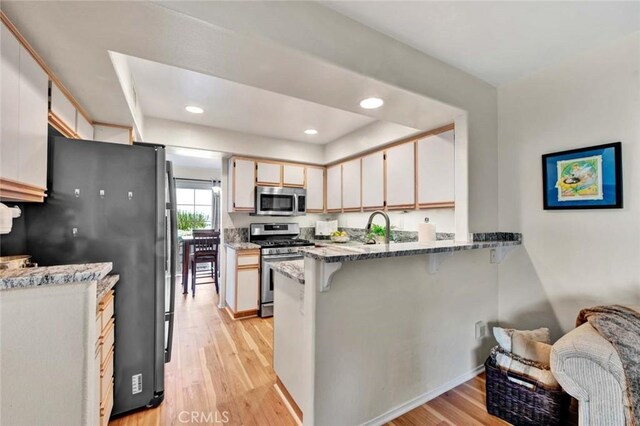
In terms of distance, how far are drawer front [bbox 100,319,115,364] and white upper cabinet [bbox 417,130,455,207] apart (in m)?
2.70

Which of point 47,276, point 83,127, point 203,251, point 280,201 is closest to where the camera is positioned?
point 47,276

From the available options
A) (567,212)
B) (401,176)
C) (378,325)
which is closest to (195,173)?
(401,176)

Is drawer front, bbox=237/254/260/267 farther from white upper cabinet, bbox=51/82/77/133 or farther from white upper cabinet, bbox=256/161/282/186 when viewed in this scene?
white upper cabinet, bbox=51/82/77/133

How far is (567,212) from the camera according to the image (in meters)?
1.95

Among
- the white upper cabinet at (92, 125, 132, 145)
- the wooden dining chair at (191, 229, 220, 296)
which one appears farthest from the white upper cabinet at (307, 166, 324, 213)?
the white upper cabinet at (92, 125, 132, 145)

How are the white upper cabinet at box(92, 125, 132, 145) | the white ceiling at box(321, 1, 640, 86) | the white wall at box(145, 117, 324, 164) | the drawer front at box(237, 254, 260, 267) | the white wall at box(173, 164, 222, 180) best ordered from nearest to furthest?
1. the white ceiling at box(321, 1, 640, 86)
2. the white upper cabinet at box(92, 125, 132, 145)
3. the white wall at box(145, 117, 324, 164)
4. the drawer front at box(237, 254, 260, 267)
5. the white wall at box(173, 164, 222, 180)

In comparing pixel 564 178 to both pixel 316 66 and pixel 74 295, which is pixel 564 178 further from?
pixel 74 295

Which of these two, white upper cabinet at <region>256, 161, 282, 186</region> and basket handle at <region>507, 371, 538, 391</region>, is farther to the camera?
white upper cabinet at <region>256, 161, 282, 186</region>

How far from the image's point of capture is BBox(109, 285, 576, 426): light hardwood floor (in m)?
1.72

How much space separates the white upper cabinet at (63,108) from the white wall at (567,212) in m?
3.26

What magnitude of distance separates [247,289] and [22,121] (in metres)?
2.66

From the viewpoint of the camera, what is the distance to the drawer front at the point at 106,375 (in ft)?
4.59

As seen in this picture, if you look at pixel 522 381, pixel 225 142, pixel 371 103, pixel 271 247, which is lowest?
pixel 522 381

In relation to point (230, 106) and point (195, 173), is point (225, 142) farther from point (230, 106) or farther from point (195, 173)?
point (195, 173)
